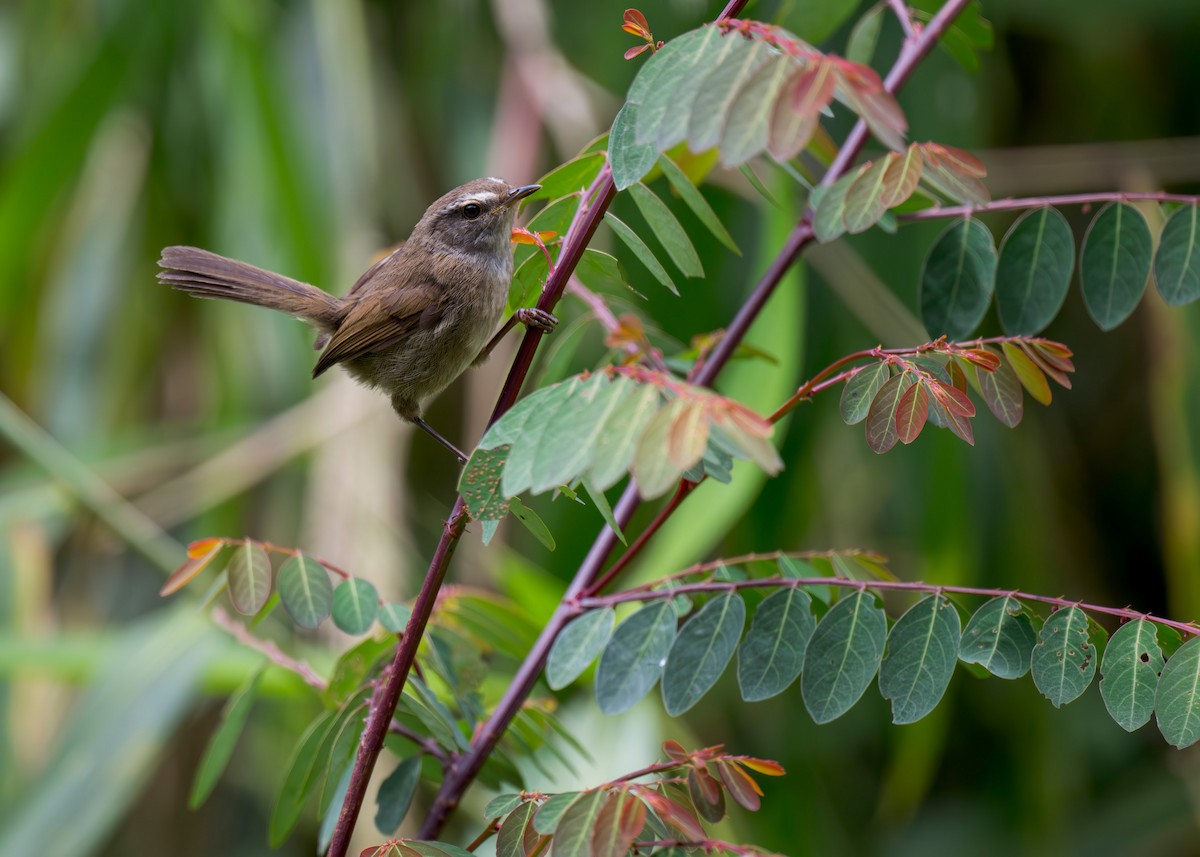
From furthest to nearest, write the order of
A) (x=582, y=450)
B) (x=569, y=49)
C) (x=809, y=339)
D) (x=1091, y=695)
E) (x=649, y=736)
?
1. (x=569, y=49)
2. (x=1091, y=695)
3. (x=809, y=339)
4. (x=649, y=736)
5. (x=582, y=450)

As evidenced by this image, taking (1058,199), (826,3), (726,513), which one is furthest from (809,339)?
(1058,199)

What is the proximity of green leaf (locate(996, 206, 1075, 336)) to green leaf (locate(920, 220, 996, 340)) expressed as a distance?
0.03 metres

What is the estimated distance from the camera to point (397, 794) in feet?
5.58

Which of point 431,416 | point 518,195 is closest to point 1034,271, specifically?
point 518,195

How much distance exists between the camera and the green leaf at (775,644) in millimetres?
1443

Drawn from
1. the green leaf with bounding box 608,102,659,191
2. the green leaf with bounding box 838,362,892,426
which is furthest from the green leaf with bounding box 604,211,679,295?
the green leaf with bounding box 838,362,892,426

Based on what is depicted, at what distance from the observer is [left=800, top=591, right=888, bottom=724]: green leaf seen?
1.39 meters

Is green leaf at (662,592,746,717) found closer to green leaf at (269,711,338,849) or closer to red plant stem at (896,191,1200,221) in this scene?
green leaf at (269,711,338,849)

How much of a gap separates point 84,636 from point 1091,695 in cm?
371

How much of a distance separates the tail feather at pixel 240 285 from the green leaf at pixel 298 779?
3.69ft

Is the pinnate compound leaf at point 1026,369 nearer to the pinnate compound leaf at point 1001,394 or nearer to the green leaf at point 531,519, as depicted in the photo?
the pinnate compound leaf at point 1001,394

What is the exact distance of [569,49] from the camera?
5.26 metres

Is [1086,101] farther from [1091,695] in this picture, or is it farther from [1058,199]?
[1058,199]

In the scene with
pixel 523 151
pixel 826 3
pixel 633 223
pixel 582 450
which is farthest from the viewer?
pixel 523 151
